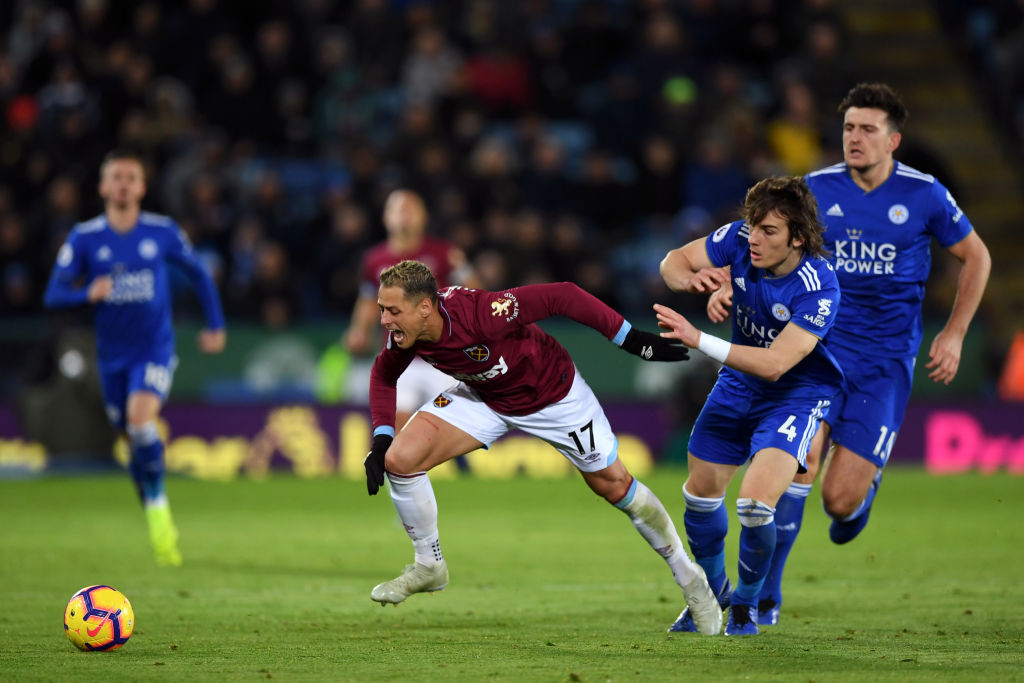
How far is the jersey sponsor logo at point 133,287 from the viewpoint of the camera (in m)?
10.4

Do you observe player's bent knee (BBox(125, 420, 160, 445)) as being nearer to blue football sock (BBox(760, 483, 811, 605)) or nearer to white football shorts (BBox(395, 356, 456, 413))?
white football shorts (BBox(395, 356, 456, 413))

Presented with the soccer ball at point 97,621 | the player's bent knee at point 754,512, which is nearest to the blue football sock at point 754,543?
the player's bent knee at point 754,512

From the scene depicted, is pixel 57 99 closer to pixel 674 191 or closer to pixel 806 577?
pixel 674 191

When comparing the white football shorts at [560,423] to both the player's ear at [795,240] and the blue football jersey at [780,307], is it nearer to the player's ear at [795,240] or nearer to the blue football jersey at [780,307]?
the blue football jersey at [780,307]

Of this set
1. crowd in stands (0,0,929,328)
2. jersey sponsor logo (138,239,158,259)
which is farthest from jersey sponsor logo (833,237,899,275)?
crowd in stands (0,0,929,328)

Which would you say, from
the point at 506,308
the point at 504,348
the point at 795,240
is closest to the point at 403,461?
the point at 504,348

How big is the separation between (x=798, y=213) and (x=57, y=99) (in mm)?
13131

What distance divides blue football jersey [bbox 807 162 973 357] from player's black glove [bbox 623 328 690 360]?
147 cm

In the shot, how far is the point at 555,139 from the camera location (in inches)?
748

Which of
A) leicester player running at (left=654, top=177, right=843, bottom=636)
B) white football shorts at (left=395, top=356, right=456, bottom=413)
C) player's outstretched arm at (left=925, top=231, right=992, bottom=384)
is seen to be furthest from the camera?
white football shorts at (left=395, top=356, right=456, bottom=413)

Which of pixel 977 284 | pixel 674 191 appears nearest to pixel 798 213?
pixel 977 284

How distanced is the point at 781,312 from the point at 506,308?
51.1 inches

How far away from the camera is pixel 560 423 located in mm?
7055

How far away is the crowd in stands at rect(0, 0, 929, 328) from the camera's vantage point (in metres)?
16.9
